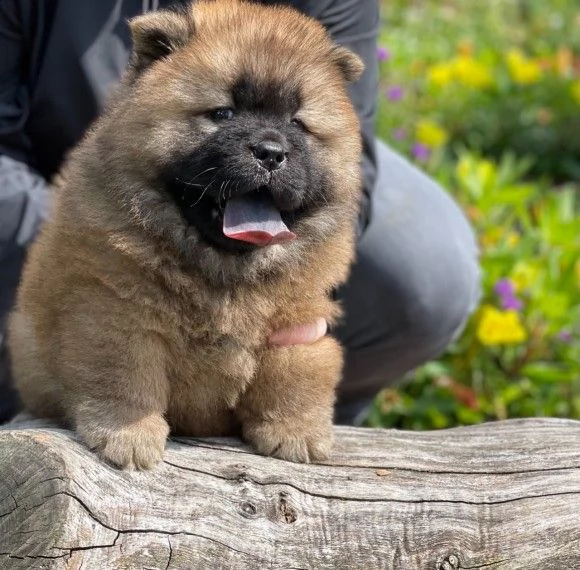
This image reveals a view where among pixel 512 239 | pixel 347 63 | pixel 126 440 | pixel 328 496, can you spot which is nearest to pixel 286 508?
pixel 328 496

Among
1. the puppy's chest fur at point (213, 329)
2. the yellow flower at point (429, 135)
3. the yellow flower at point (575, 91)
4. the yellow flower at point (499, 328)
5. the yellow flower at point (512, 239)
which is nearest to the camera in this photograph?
the puppy's chest fur at point (213, 329)

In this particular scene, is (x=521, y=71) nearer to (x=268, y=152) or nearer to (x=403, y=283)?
(x=403, y=283)

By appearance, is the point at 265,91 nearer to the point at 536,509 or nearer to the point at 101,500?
the point at 101,500

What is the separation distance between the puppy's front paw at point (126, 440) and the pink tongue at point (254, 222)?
0.49 meters

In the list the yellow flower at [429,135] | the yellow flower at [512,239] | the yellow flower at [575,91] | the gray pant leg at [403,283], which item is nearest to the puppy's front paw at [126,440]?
the gray pant leg at [403,283]

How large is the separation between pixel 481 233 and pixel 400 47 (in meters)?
2.62

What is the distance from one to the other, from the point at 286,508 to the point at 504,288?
6.70 ft

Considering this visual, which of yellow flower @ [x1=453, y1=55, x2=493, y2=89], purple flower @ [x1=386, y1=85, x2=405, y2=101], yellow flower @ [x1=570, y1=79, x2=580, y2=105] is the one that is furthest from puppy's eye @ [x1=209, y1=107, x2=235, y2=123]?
yellow flower @ [x1=570, y1=79, x2=580, y2=105]

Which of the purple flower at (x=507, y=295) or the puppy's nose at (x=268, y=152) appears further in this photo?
the purple flower at (x=507, y=295)

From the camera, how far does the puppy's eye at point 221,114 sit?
2.22 metres

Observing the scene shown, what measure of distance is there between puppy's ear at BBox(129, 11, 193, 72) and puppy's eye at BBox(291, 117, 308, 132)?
33cm

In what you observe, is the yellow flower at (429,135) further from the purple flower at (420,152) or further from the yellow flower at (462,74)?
the yellow flower at (462,74)

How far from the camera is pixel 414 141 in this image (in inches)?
219

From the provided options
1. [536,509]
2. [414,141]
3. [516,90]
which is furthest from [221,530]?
[516,90]
